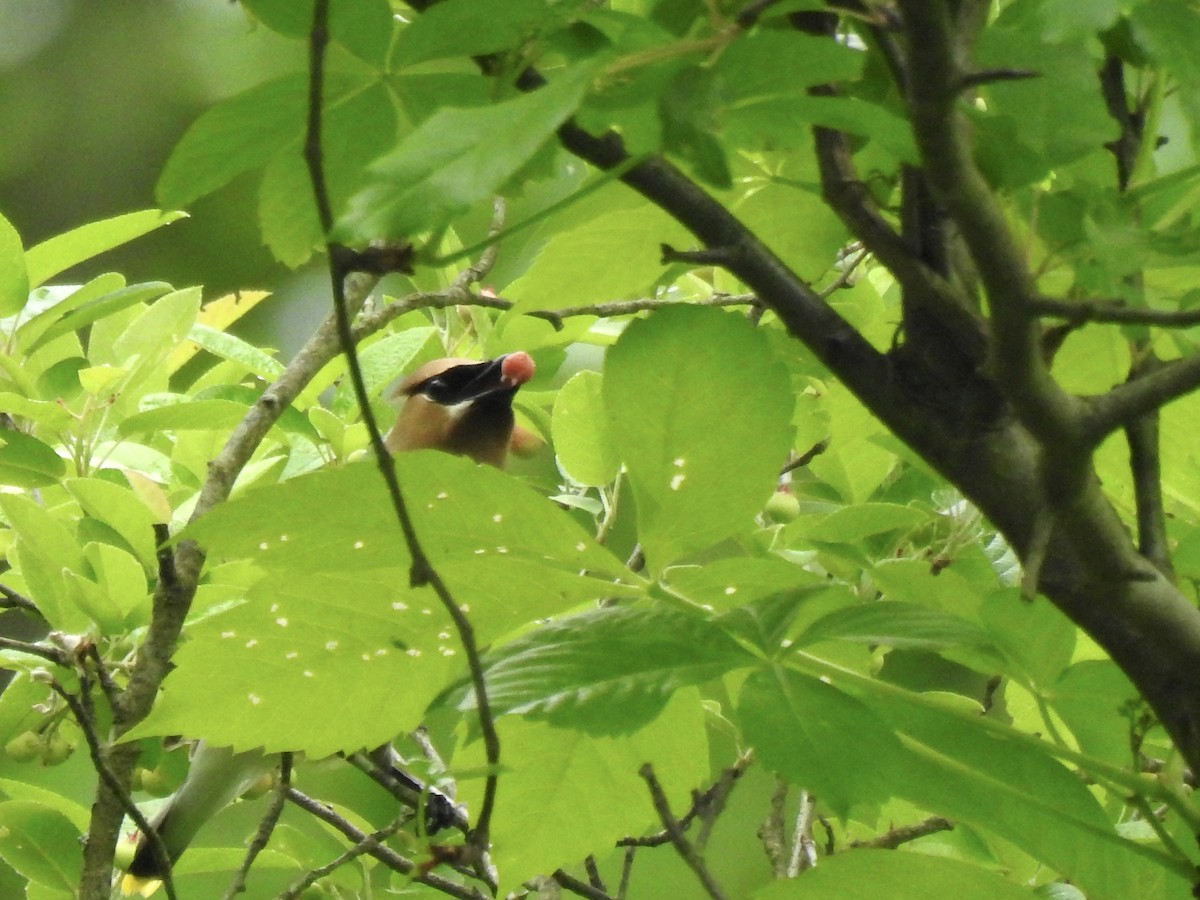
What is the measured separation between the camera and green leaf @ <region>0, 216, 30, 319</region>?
3.57ft

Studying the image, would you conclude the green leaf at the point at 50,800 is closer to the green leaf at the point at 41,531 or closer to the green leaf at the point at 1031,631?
the green leaf at the point at 41,531

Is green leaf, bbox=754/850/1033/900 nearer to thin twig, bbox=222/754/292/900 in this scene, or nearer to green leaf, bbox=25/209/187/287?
thin twig, bbox=222/754/292/900

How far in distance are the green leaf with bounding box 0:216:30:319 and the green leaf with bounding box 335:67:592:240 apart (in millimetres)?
851

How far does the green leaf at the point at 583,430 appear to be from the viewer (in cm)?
104

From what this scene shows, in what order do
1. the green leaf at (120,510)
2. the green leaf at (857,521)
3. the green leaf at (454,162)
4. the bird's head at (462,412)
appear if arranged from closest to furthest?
1. the green leaf at (454,162)
2. the green leaf at (857,521)
3. the green leaf at (120,510)
4. the bird's head at (462,412)

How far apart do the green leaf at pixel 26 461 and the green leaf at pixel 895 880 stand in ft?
2.64

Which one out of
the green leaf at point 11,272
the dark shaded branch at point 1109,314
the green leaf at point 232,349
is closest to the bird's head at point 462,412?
the green leaf at point 232,349

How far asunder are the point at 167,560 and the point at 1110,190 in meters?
0.72

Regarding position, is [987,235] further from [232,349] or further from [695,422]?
[232,349]

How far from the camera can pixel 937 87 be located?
1.31 ft

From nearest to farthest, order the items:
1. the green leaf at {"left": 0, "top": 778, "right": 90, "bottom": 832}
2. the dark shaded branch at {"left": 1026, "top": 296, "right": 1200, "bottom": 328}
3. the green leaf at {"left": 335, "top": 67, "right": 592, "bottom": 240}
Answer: the green leaf at {"left": 335, "top": 67, "right": 592, "bottom": 240}
the dark shaded branch at {"left": 1026, "top": 296, "right": 1200, "bottom": 328}
the green leaf at {"left": 0, "top": 778, "right": 90, "bottom": 832}

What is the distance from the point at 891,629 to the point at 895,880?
0.10 m

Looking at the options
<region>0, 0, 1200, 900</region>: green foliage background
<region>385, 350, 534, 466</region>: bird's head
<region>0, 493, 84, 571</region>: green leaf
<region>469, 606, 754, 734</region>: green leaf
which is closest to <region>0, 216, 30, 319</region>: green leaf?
<region>0, 493, 84, 571</region>: green leaf

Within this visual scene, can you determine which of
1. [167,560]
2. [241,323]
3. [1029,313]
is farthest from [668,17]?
[241,323]
